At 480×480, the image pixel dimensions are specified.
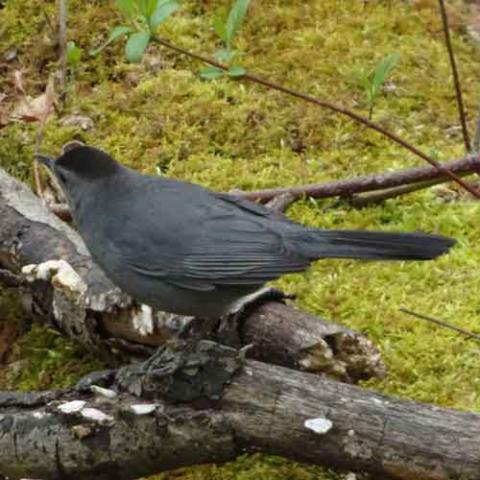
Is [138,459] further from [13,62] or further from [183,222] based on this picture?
[13,62]

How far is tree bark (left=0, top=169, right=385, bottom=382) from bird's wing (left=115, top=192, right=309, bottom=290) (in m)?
0.27

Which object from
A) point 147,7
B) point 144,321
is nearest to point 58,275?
point 144,321

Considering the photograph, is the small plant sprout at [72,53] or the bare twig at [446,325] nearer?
the bare twig at [446,325]

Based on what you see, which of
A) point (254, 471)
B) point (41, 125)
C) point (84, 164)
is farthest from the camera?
point (41, 125)

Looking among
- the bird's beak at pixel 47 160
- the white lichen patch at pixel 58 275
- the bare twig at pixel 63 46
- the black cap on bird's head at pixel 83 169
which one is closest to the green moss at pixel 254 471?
the white lichen patch at pixel 58 275

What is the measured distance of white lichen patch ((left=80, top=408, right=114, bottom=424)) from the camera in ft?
9.87

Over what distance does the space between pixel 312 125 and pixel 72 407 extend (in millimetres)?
2401

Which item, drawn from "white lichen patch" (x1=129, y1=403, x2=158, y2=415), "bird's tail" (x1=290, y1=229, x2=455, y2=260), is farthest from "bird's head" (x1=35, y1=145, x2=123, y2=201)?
"white lichen patch" (x1=129, y1=403, x2=158, y2=415)

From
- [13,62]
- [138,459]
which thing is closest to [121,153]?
[13,62]

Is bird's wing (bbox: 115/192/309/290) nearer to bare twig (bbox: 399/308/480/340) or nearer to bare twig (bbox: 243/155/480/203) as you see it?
bare twig (bbox: 399/308/480/340)

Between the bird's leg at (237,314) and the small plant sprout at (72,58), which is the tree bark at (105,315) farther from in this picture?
the small plant sprout at (72,58)

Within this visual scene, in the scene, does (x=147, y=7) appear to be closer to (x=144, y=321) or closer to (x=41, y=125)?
(x=144, y=321)

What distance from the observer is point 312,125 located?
5043 mm

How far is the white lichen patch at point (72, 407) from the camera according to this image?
3002 mm
